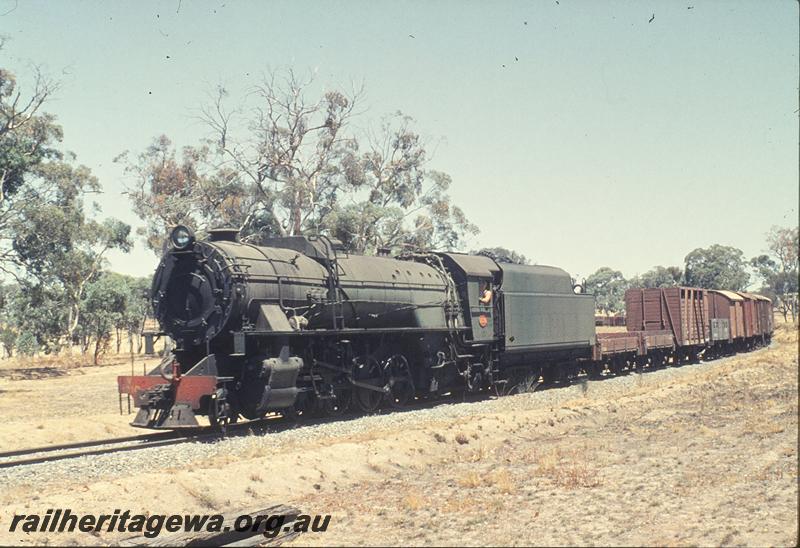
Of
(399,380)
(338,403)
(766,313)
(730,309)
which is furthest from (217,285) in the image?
(766,313)

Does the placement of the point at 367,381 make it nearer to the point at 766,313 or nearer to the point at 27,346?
the point at 27,346

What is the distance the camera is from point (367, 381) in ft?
64.3

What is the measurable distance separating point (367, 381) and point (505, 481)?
8.20 meters

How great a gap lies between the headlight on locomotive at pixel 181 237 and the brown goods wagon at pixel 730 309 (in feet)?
103

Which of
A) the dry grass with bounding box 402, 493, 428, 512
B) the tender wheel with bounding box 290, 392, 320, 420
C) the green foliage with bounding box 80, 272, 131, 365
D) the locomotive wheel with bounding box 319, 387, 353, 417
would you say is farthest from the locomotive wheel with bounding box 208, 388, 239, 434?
the green foliage with bounding box 80, 272, 131, 365

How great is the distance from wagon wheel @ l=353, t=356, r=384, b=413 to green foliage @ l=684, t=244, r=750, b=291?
89116mm

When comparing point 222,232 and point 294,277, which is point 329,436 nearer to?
point 294,277

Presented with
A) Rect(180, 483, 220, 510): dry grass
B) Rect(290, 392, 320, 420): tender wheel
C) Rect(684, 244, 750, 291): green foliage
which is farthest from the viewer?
Rect(684, 244, 750, 291): green foliage

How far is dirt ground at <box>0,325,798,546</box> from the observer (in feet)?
30.4

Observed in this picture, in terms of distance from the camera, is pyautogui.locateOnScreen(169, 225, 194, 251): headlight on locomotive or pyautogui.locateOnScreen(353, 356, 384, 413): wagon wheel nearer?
pyautogui.locateOnScreen(169, 225, 194, 251): headlight on locomotive

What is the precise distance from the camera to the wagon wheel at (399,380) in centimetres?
2033

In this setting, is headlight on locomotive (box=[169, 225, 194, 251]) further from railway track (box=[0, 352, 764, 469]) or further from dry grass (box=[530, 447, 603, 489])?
dry grass (box=[530, 447, 603, 489])

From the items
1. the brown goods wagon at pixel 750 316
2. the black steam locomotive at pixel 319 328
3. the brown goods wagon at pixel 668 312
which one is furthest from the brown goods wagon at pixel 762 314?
the black steam locomotive at pixel 319 328

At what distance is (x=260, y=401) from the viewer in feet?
54.0
